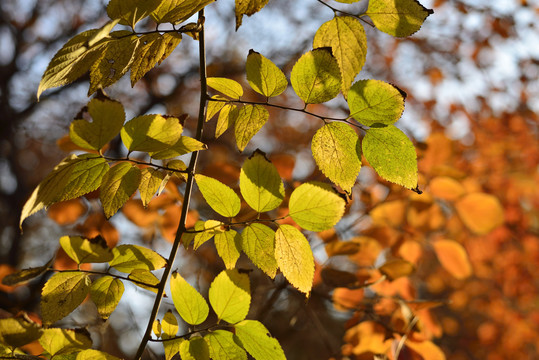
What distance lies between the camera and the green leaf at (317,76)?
1.41 feet

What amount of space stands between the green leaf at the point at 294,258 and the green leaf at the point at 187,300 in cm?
13

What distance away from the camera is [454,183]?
1290 mm

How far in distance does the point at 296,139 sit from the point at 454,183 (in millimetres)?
4450

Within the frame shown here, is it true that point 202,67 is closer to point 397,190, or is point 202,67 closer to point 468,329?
point 397,190

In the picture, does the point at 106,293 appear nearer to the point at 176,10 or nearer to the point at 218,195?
the point at 218,195

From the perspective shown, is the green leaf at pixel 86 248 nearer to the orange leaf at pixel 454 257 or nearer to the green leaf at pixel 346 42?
the green leaf at pixel 346 42

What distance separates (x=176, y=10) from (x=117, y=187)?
21cm

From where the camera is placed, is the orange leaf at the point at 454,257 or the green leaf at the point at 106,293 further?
the orange leaf at the point at 454,257

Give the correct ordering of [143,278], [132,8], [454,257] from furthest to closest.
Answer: [454,257] < [143,278] < [132,8]

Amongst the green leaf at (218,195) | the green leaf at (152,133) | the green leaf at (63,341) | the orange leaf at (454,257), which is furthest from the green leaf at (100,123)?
the orange leaf at (454,257)

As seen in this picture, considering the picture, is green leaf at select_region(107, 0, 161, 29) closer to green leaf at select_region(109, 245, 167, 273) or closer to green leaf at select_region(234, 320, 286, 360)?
green leaf at select_region(109, 245, 167, 273)

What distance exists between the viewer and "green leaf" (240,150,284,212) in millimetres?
464

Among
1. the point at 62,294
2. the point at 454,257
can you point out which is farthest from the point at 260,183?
the point at 454,257

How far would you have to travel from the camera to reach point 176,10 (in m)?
0.41
